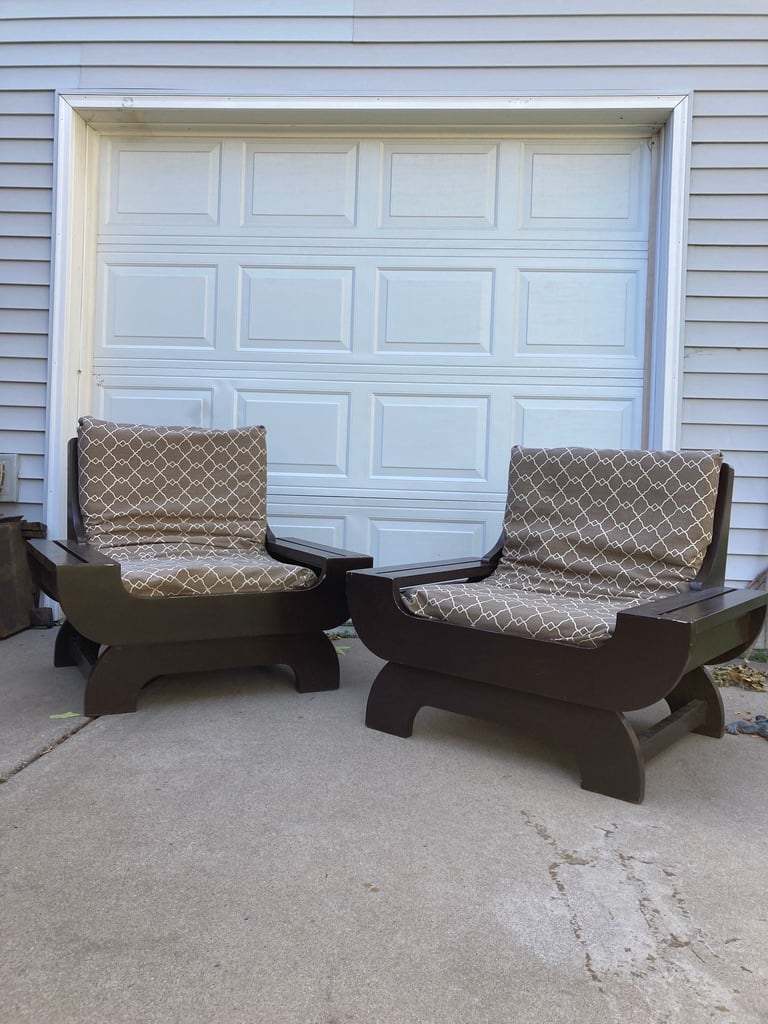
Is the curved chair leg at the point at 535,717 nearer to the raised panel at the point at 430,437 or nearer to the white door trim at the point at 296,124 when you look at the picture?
the raised panel at the point at 430,437

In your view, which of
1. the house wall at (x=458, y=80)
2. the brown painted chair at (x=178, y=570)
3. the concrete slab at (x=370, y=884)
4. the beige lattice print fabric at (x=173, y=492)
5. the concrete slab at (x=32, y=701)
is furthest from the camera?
the house wall at (x=458, y=80)

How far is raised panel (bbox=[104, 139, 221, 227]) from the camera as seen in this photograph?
3.87m

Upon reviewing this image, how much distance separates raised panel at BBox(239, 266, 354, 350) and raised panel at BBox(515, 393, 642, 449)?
3.14ft

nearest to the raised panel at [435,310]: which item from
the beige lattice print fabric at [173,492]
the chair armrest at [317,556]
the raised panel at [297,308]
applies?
the raised panel at [297,308]

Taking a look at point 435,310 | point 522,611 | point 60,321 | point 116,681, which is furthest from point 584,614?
point 60,321

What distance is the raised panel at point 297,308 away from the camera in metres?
3.81

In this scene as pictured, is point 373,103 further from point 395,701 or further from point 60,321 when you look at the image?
point 395,701

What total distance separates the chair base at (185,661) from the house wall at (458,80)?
1606 mm

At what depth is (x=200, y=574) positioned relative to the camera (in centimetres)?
252

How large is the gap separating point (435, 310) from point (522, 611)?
6.78 ft

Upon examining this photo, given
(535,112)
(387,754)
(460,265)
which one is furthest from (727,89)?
Result: (387,754)

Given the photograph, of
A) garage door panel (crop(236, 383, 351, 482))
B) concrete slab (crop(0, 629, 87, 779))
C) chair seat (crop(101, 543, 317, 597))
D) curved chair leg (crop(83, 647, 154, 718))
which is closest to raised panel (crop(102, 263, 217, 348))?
garage door panel (crop(236, 383, 351, 482))

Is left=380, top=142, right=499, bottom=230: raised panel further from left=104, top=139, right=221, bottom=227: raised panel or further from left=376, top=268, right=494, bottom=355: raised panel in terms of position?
left=104, top=139, right=221, bottom=227: raised panel

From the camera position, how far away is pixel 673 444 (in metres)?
3.51
